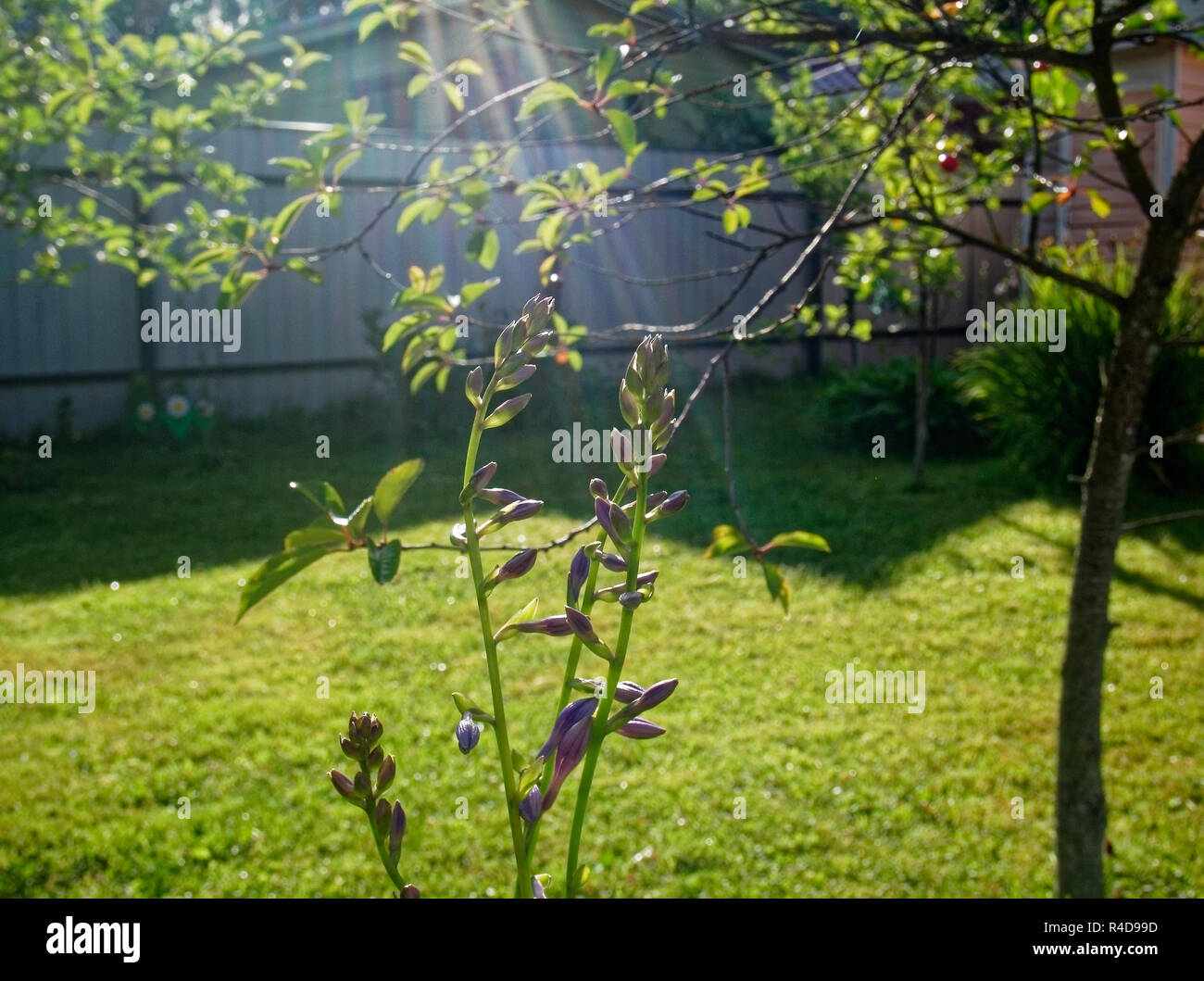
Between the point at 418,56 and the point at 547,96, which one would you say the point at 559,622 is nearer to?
the point at 547,96

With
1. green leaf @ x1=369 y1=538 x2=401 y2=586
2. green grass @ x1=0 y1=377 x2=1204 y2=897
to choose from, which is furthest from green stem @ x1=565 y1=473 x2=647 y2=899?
green grass @ x1=0 y1=377 x2=1204 y2=897

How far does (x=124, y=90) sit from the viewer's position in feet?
13.2

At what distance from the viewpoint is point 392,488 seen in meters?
0.71

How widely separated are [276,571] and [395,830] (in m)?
0.20

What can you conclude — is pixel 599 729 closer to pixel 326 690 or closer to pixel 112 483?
pixel 326 690

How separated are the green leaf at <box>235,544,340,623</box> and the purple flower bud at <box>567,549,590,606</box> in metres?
0.18

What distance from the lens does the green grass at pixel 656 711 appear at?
10.7 ft

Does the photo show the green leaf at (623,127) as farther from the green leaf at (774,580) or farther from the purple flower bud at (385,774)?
the purple flower bud at (385,774)

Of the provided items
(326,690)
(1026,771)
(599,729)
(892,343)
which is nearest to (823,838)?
(1026,771)

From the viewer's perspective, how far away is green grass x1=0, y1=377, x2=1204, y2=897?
10.7ft

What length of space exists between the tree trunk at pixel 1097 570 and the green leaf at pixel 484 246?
1.30 m

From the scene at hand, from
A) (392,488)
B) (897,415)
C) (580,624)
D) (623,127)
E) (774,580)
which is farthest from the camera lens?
(897,415)

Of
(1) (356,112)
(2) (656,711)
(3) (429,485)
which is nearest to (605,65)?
(1) (356,112)

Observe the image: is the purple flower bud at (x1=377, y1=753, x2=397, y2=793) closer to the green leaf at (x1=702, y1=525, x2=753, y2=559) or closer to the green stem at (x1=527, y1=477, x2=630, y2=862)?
the green stem at (x1=527, y1=477, x2=630, y2=862)
